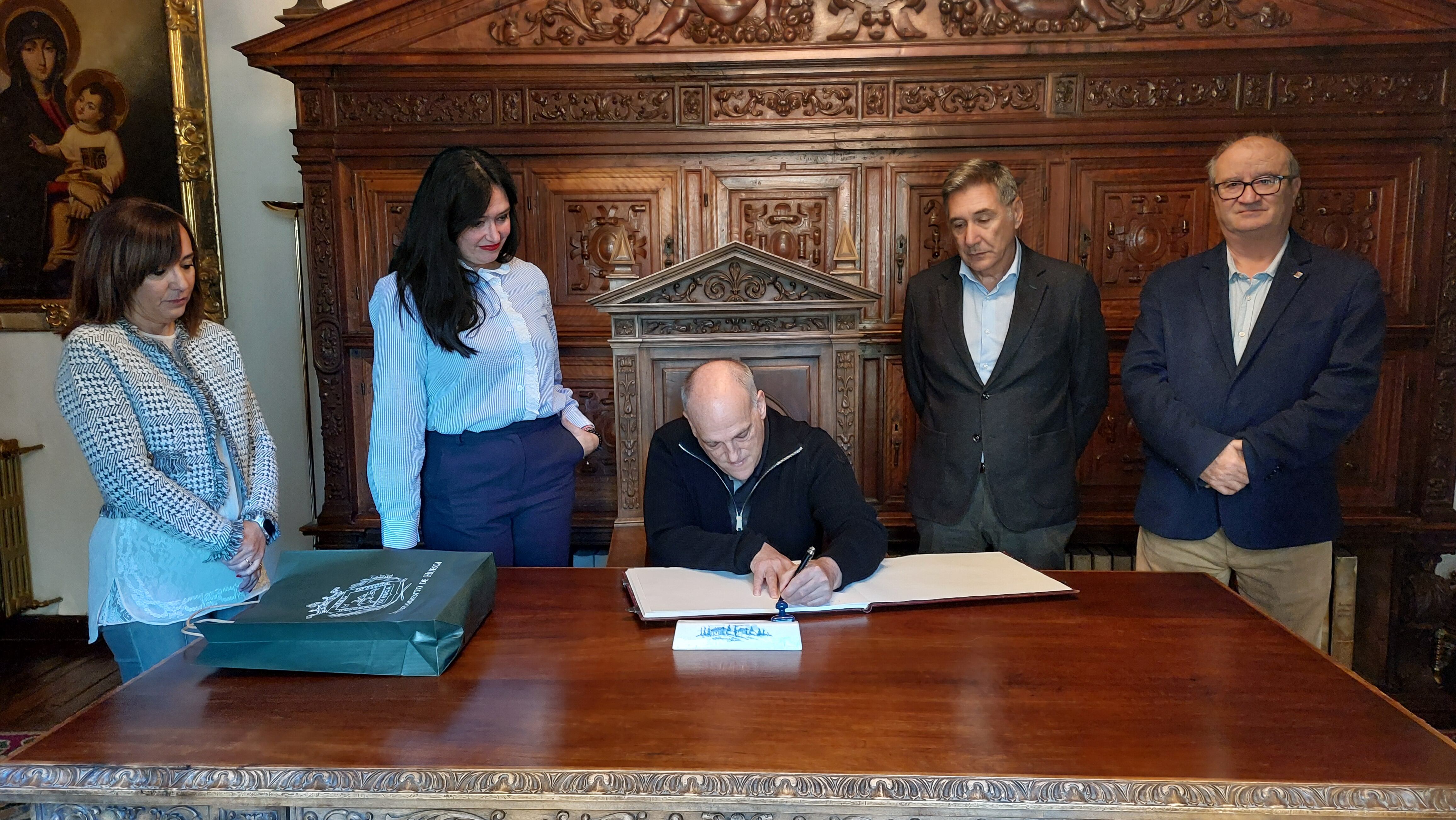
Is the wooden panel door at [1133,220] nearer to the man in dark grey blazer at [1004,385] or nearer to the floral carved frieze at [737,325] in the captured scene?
the man in dark grey blazer at [1004,385]

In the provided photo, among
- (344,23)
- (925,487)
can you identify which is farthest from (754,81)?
(925,487)

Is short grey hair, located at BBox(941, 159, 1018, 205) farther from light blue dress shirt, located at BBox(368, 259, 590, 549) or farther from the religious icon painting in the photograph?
the religious icon painting

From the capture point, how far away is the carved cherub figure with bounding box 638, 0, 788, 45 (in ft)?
10.7

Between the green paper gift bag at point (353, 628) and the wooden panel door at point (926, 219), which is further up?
the wooden panel door at point (926, 219)

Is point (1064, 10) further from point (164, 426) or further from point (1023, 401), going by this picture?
point (164, 426)

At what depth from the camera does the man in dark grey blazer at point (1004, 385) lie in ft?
7.89

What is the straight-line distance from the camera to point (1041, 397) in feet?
7.95

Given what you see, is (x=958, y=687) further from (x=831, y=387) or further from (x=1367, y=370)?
(x=1367, y=370)

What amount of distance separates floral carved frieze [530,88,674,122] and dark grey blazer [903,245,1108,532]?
4.70 feet

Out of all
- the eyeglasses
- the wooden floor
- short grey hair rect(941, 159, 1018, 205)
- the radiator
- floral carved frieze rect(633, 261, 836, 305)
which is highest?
short grey hair rect(941, 159, 1018, 205)

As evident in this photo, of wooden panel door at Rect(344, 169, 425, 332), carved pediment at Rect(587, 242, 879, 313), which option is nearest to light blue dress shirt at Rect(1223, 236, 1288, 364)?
carved pediment at Rect(587, 242, 879, 313)

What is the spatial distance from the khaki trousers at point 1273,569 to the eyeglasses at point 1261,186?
83cm

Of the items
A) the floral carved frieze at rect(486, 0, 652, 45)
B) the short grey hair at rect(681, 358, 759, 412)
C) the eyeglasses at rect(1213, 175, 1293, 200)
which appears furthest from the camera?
the floral carved frieze at rect(486, 0, 652, 45)

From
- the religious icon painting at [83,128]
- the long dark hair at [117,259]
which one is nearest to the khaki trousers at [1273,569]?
the long dark hair at [117,259]
